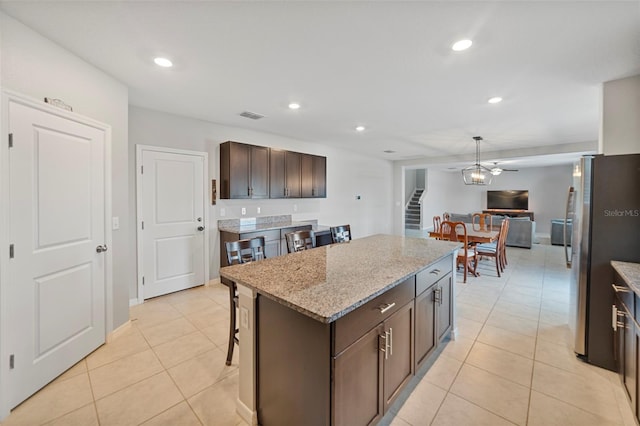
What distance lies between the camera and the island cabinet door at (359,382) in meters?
1.25

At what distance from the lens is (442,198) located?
1173 centimetres

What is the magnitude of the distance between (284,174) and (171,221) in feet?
6.28

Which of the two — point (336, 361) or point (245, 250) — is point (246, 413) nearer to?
point (336, 361)

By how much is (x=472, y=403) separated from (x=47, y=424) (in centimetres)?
270

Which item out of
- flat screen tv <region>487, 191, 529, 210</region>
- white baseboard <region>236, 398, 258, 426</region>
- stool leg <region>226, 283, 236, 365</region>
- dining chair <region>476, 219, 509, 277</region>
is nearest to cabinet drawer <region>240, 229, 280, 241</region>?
stool leg <region>226, 283, 236, 365</region>

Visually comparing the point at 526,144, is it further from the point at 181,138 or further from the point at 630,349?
the point at 181,138

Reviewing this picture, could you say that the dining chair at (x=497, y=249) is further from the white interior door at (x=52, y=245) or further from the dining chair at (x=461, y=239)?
the white interior door at (x=52, y=245)

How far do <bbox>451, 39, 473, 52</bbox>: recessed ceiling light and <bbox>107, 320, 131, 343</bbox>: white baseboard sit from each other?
12.8 ft

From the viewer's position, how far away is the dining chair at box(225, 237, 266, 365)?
7.23 ft

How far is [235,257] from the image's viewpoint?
2.33m

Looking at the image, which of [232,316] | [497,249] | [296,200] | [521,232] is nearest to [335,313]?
[232,316]

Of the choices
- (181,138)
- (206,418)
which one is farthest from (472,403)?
(181,138)

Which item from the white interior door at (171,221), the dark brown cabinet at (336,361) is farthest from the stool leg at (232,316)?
the white interior door at (171,221)

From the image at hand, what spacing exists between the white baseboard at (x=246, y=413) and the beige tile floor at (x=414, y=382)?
0.04m
